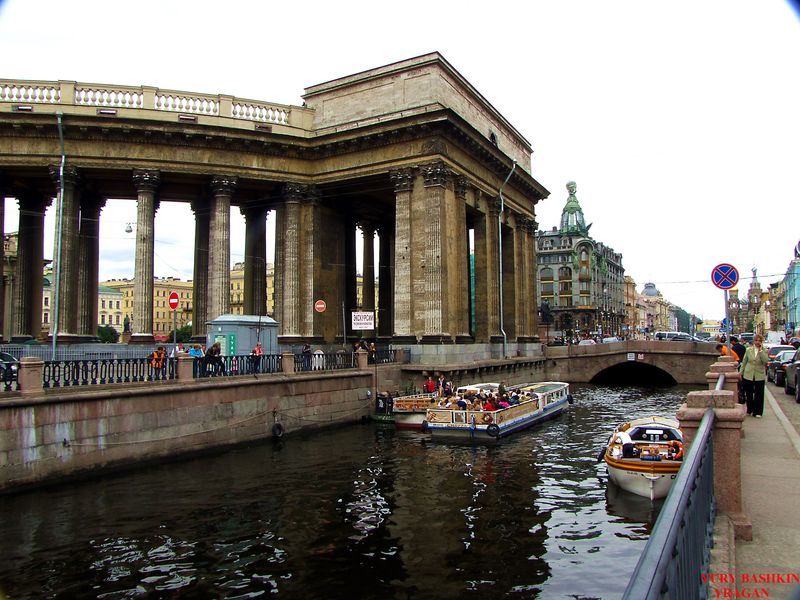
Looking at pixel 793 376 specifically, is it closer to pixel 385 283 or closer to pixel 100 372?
pixel 100 372

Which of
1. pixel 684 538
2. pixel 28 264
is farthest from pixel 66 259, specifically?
pixel 684 538

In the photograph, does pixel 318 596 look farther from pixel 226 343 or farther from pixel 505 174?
pixel 505 174

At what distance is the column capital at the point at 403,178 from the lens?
117 ft

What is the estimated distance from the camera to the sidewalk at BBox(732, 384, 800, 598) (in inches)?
223

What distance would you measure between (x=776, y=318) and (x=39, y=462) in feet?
420

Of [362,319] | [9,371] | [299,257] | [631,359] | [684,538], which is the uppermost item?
[299,257]

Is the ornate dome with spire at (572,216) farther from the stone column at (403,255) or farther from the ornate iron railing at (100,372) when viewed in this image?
the ornate iron railing at (100,372)

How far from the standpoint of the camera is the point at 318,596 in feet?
33.8

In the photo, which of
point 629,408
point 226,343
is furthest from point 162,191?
point 629,408

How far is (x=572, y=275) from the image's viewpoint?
111m

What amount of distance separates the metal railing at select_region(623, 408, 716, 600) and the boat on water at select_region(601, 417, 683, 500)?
9.63 meters

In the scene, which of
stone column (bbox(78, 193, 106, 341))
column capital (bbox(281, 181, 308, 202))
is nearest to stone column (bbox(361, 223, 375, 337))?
column capital (bbox(281, 181, 308, 202))

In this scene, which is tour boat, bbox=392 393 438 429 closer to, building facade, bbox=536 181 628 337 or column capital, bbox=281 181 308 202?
column capital, bbox=281 181 308 202

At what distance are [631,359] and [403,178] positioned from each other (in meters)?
32.1
